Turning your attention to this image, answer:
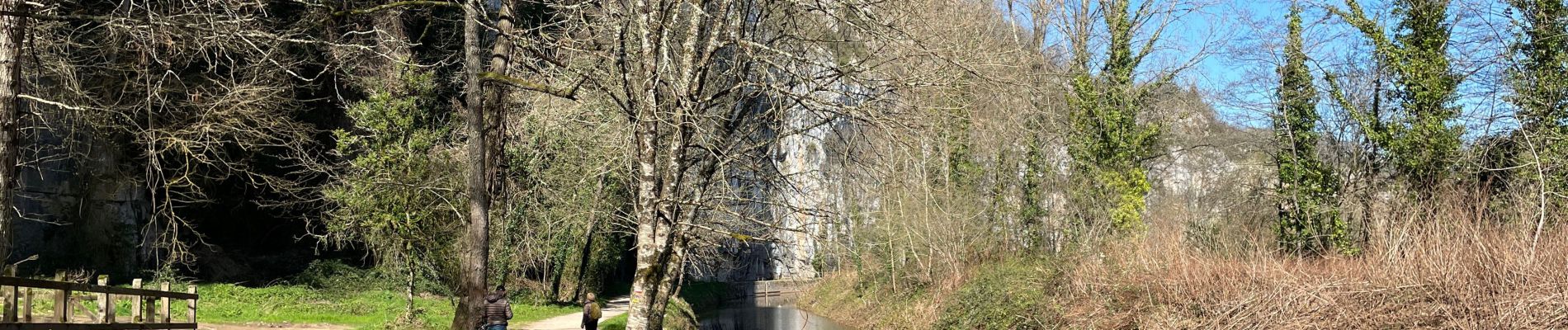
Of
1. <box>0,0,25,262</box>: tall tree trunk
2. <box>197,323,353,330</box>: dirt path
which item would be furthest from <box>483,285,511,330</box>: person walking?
<box>0,0,25,262</box>: tall tree trunk

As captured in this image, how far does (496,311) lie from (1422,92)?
56.3 feet

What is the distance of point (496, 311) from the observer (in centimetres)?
1427

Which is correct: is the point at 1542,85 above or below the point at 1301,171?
above

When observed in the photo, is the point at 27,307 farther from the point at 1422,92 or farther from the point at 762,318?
the point at 762,318

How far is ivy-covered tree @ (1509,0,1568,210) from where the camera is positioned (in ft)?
60.1

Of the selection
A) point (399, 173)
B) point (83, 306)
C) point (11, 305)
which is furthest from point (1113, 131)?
point (11, 305)

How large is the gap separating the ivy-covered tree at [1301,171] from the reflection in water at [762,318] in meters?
10.1

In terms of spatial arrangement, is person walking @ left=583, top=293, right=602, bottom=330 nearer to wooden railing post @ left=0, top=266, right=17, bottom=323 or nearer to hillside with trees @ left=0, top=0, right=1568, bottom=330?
hillside with trees @ left=0, top=0, right=1568, bottom=330

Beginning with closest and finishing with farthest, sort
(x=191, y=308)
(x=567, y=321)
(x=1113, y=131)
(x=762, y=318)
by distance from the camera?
(x=191, y=308) < (x=567, y=321) < (x=1113, y=131) < (x=762, y=318)

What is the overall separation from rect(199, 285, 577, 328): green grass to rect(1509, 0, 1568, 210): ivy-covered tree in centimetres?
1782

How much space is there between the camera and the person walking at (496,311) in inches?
562

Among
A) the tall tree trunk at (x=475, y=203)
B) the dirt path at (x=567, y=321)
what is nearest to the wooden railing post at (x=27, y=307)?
the tall tree trunk at (x=475, y=203)

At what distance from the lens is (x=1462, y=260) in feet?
38.1

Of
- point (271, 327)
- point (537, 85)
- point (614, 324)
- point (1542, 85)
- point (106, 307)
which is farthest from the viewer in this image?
point (614, 324)
